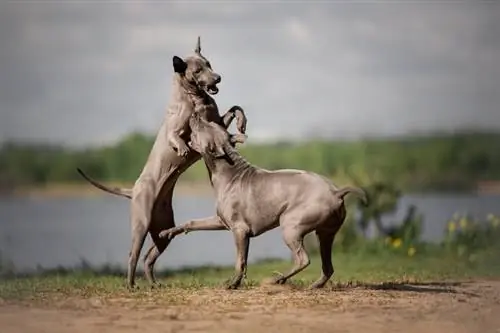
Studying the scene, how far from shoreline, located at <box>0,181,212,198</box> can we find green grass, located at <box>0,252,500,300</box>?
10.7 inches

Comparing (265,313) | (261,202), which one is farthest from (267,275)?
(265,313)

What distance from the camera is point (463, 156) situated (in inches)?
126

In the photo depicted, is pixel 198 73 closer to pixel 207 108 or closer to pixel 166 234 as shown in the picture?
pixel 207 108

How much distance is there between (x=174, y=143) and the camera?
255 centimetres

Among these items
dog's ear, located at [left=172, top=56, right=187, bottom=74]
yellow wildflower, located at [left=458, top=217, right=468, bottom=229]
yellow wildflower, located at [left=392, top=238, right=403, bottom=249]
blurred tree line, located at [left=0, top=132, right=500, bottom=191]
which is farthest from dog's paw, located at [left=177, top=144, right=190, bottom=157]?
yellow wildflower, located at [left=458, top=217, right=468, bottom=229]

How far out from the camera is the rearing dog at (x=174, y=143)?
2545mm

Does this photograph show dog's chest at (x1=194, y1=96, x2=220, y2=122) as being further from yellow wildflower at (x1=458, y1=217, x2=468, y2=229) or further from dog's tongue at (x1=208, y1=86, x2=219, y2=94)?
yellow wildflower at (x1=458, y1=217, x2=468, y2=229)

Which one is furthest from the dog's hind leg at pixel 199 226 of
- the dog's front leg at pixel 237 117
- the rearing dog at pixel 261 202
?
the dog's front leg at pixel 237 117

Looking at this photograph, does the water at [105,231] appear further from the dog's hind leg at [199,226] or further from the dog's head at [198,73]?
the dog's head at [198,73]

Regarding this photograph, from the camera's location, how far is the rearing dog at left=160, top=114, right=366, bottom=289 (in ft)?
8.14

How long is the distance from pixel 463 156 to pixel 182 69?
124 centimetres

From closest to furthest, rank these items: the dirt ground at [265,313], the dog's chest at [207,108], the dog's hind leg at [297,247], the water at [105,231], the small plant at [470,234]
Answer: the dirt ground at [265,313] → the dog's hind leg at [297,247] → the dog's chest at [207,108] → the water at [105,231] → the small plant at [470,234]

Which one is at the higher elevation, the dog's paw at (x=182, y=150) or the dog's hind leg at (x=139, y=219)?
the dog's paw at (x=182, y=150)

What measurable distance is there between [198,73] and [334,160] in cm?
88
